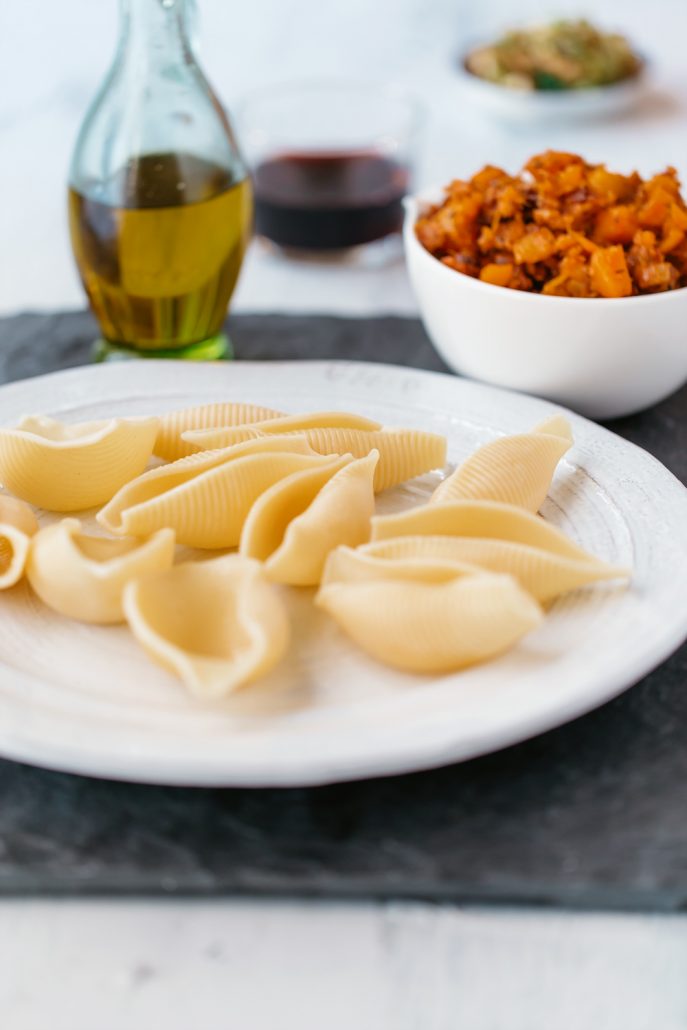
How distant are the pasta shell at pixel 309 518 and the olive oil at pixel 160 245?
0.50 m

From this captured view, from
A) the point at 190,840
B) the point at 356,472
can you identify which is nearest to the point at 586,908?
the point at 190,840

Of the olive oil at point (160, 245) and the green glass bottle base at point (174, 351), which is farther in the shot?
the green glass bottle base at point (174, 351)

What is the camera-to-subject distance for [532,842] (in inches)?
34.6

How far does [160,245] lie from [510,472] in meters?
0.60

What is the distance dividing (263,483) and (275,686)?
24 cm

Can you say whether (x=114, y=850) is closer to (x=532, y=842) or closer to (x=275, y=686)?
(x=275, y=686)

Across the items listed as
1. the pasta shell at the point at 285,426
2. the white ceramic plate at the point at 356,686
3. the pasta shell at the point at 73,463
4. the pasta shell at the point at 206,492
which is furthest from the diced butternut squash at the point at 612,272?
the pasta shell at the point at 73,463

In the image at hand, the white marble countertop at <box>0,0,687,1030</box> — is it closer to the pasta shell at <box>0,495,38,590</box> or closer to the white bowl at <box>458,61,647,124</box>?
the pasta shell at <box>0,495,38,590</box>

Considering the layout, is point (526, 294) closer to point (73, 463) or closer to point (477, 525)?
point (477, 525)

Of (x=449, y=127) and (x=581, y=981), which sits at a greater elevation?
(x=581, y=981)

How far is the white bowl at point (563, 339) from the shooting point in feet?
4.38

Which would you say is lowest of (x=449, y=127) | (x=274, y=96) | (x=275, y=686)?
(x=449, y=127)

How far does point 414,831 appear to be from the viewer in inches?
35.1

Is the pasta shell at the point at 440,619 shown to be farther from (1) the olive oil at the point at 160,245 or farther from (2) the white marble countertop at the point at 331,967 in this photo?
(1) the olive oil at the point at 160,245
